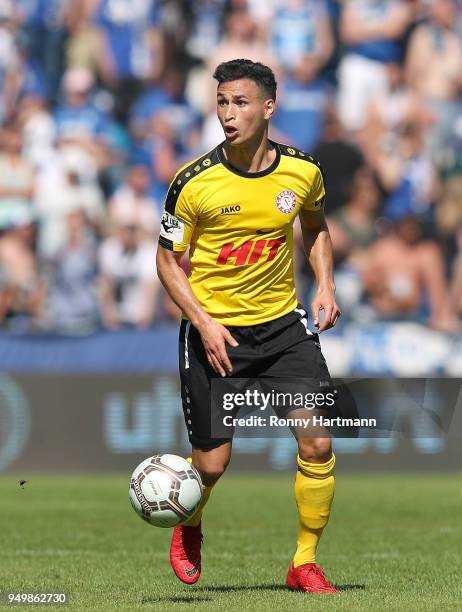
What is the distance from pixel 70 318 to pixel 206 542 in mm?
6649

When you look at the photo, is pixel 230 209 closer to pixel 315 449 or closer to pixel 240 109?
pixel 240 109

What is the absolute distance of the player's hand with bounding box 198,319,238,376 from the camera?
634cm

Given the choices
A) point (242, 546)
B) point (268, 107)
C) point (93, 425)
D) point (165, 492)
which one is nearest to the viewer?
point (165, 492)

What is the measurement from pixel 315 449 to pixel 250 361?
55cm

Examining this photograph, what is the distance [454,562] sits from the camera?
25.9ft

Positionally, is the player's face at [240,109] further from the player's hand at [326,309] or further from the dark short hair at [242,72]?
the player's hand at [326,309]

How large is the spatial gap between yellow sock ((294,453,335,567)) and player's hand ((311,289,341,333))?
70 cm

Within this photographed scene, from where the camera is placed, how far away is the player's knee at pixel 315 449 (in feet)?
21.4

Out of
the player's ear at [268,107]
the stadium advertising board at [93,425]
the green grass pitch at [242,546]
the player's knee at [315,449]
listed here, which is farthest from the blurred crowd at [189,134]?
the player's ear at [268,107]

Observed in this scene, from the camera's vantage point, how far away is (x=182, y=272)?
255 inches

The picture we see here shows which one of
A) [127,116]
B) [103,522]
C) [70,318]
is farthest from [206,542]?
[127,116]

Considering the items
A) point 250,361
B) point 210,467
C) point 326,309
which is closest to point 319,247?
point 326,309

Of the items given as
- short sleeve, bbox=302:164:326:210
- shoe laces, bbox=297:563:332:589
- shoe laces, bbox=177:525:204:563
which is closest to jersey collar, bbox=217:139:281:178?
short sleeve, bbox=302:164:326:210

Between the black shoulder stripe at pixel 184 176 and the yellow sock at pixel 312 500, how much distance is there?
1452 mm
